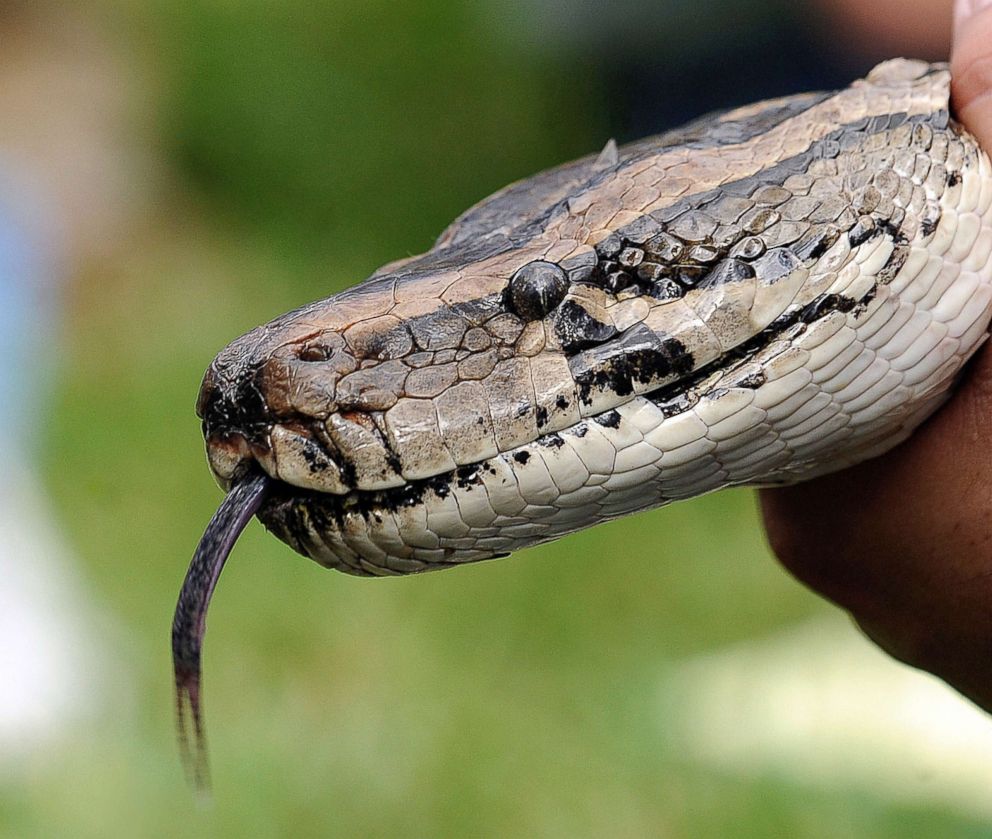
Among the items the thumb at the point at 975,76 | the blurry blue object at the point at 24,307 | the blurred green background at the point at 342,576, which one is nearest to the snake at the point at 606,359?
the thumb at the point at 975,76

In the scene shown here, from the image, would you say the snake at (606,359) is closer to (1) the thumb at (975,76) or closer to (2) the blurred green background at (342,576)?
(1) the thumb at (975,76)

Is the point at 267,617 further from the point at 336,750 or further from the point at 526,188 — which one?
the point at 526,188

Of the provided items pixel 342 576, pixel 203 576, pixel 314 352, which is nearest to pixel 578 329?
pixel 314 352

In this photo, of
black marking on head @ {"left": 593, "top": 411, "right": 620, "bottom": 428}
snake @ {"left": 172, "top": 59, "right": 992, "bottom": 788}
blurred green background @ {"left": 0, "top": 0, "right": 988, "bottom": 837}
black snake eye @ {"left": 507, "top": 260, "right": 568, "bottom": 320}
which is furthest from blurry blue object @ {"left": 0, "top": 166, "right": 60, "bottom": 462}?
black marking on head @ {"left": 593, "top": 411, "right": 620, "bottom": 428}

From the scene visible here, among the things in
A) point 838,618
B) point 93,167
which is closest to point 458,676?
point 838,618

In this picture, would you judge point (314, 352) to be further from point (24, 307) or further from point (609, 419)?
point (24, 307)

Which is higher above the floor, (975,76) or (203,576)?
(975,76)
